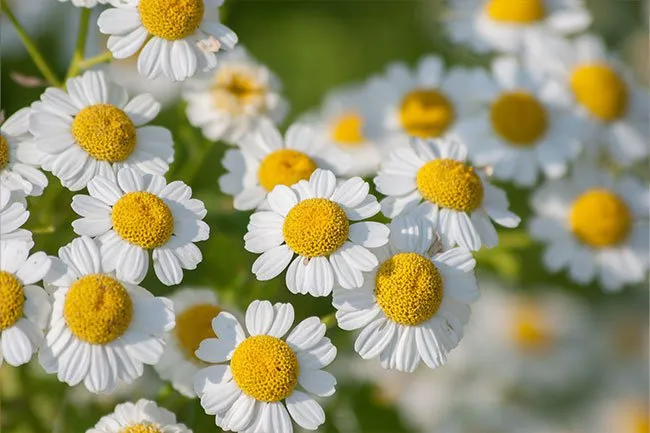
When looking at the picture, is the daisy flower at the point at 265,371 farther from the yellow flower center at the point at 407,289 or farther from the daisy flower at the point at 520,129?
the daisy flower at the point at 520,129

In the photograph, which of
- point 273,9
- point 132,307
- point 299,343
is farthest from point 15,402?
point 273,9

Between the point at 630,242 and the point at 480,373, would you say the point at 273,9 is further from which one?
the point at 630,242

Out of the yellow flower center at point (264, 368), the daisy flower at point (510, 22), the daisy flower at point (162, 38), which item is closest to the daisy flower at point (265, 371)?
the yellow flower center at point (264, 368)

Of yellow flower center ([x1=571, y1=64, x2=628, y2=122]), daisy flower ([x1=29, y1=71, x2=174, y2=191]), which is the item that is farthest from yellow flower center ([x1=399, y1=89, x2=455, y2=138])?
daisy flower ([x1=29, y1=71, x2=174, y2=191])

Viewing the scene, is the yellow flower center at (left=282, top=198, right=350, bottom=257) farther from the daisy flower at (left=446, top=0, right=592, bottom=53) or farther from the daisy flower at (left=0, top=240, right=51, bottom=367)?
the daisy flower at (left=446, top=0, right=592, bottom=53)

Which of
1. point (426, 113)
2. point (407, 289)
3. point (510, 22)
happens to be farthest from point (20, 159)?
point (510, 22)

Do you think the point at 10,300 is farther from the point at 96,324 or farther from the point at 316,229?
the point at 316,229

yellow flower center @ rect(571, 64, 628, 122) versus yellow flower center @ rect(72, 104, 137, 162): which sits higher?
yellow flower center @ rect(571, 64, 628, 122)
